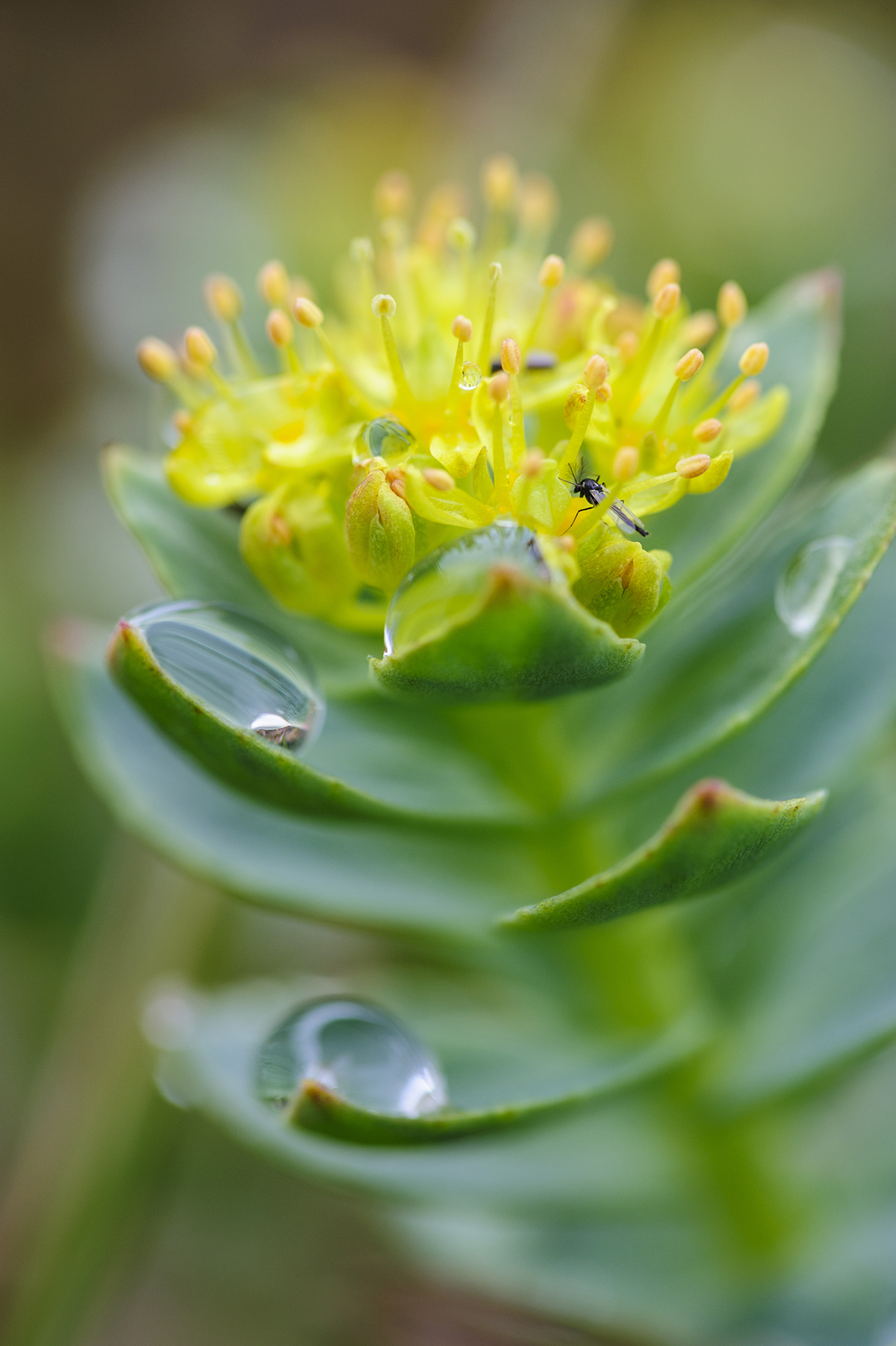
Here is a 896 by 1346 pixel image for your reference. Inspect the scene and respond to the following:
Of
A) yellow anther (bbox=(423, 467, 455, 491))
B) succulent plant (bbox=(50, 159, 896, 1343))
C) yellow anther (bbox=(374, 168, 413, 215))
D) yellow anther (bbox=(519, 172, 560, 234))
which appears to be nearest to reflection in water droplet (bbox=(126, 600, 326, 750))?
succulent plant (bbox=(50, 159, 896, 1343))

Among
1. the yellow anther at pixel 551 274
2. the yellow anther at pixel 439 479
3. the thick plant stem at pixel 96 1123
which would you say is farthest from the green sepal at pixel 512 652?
the thick plant stem at pixel 96 1123

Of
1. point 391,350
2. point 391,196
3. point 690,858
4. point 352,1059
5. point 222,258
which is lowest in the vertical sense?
point 352,1059

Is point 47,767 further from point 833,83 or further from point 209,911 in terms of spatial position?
point 833,83

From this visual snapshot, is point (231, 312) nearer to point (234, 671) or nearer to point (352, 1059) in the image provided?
point (234, 671)

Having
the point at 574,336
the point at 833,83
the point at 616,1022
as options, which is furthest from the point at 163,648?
the point at 833,83

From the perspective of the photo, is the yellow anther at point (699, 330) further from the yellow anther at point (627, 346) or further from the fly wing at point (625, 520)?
the fly wing at point (625, 520)

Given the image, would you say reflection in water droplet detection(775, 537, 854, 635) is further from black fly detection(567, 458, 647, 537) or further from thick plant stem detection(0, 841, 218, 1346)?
thick plant stem detection(0, 841, 218, 1346)

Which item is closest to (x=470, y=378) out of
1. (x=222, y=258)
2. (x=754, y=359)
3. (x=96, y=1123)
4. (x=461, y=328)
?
(x=461, y=328)
